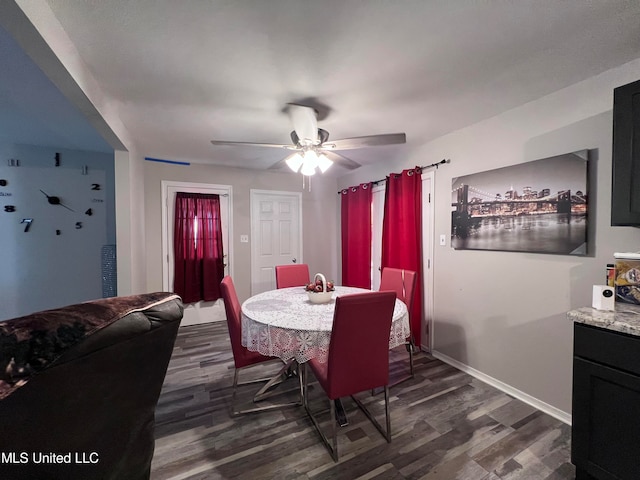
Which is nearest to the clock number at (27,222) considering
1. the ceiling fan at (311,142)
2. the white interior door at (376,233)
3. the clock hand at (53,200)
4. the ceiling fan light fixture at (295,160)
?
the clock hand at (53,200)

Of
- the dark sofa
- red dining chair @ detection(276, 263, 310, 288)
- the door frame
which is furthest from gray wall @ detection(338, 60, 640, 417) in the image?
the door frame

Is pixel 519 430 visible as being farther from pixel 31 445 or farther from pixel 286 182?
pixel 286 182

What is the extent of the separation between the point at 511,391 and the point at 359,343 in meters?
1.65

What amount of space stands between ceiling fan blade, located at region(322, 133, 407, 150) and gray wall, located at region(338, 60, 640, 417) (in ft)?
3.12

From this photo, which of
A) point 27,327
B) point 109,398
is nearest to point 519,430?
point 109,398

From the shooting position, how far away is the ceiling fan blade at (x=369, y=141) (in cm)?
191

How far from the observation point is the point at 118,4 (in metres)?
1.16

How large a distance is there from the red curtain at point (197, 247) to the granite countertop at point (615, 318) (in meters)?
3.84

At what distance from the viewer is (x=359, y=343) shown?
151 centimetres

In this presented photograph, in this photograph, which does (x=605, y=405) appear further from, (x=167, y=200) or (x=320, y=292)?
(x=167, y=200)

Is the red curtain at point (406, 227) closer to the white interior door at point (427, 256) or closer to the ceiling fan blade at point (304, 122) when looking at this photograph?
the white interior door at point (427, 256)

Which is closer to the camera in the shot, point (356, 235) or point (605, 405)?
point (605, 405)

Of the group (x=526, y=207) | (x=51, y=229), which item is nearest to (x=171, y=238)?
(x=51, y=229)

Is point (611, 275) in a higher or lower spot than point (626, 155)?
lower
